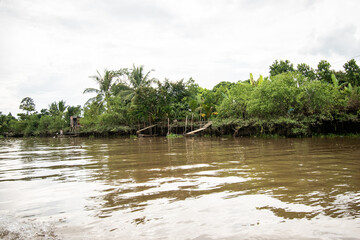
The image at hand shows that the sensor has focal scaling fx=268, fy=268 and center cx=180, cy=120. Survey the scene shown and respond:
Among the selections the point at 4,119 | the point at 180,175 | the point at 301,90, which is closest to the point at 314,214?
the point at 180,175

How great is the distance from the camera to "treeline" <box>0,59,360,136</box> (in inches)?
601

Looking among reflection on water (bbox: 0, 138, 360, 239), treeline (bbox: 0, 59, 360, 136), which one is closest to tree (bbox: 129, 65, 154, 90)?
treeline (bbox: 0, 59, 360, 136)

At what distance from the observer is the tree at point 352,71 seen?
22131 mm

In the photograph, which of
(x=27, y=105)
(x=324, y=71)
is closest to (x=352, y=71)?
(x=324, y=71)

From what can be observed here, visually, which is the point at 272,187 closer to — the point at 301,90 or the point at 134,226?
the point at 134,226

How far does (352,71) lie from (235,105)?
40.3ft

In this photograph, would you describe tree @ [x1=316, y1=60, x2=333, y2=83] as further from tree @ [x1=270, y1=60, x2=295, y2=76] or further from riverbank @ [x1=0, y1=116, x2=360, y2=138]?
riverbank @ [x1=0, y1=116, x2=360, y2=138]

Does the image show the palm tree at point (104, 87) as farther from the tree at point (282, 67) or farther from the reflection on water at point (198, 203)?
the reflection on water at point (198, 203)

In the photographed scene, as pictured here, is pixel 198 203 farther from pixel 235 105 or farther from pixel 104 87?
pixel 104 87

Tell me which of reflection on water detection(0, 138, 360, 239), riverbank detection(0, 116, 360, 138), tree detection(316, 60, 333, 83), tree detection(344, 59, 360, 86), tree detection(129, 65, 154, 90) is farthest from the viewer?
tree detection(129, 65, 154, 90)

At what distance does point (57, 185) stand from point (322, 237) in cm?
349

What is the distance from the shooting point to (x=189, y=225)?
219 cm

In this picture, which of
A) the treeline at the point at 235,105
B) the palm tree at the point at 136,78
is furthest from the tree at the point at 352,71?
the palm tree at the point at 136,78

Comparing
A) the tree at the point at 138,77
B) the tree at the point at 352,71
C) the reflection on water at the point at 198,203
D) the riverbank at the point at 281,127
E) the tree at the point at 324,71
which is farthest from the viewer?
the tree at the point at 138,77
